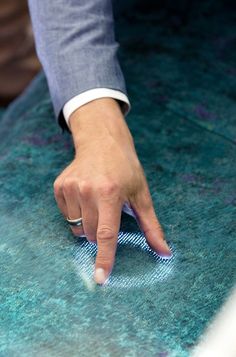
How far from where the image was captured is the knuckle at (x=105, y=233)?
3.22ft

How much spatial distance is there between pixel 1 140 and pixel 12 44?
79 centimetres

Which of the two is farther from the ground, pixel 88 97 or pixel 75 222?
pixel 88 97

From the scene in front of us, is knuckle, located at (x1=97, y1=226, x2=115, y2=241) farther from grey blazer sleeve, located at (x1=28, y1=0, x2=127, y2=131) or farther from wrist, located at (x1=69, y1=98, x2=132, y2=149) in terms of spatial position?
grey blazer sleeve, located at (x1=28, y1=0, x2=127, y2=131)

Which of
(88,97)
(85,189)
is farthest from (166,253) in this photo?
(88,97)

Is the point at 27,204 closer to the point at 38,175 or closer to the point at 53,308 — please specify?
the point at 38,175

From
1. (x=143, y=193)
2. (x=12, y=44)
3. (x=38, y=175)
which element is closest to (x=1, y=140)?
(x=38, y=175)

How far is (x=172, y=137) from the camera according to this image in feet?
4.33

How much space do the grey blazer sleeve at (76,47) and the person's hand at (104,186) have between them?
48 millimetres

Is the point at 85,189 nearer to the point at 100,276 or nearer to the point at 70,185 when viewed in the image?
the point at 70,185

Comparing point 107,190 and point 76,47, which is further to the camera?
A: point 76,47

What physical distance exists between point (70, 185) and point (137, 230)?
15cm

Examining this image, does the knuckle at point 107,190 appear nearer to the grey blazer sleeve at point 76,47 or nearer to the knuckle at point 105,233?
the knuckle at point 105,233

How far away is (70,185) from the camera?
3.32 feet

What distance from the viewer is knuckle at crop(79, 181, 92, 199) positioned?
99 cm
